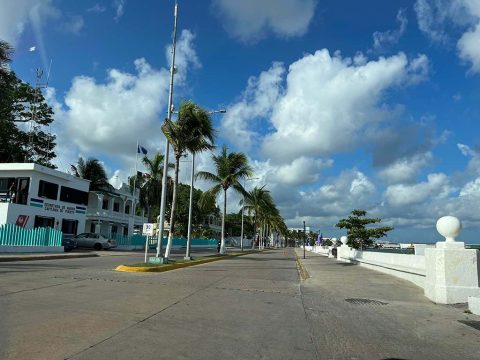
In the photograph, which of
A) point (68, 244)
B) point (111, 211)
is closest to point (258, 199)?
point (111, 211)

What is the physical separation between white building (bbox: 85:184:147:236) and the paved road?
1558 inches

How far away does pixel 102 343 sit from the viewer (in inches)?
250

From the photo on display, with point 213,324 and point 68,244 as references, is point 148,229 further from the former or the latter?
point 68,244

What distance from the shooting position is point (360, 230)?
1608 inches

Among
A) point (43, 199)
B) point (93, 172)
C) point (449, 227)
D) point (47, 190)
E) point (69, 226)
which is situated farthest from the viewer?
point (93, 172)

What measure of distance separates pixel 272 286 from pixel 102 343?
31.9 ft

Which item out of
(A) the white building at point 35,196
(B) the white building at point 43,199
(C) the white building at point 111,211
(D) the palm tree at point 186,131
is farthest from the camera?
(C) the white building at point 111,211

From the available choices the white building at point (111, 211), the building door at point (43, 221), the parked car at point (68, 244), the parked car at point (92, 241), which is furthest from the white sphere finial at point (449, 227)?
the white building at point (111, 211)

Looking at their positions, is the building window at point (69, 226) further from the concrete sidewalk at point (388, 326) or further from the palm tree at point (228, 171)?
the concrete sidewalk at point (388, 326)

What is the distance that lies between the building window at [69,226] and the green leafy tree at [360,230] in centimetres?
2485

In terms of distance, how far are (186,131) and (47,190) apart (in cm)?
2097

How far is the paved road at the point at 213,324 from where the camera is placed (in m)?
6.28

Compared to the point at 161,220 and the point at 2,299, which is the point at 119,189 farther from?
the point at 2,299

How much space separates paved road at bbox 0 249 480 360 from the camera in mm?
6277
